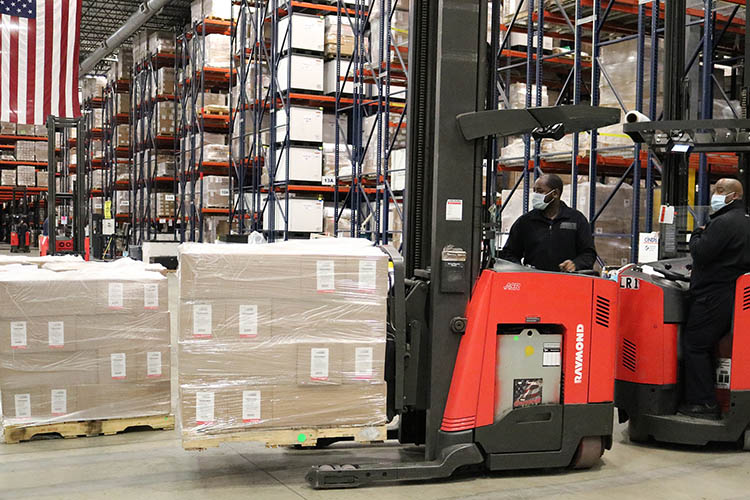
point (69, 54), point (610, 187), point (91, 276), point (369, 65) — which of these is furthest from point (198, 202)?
point (91, 276)

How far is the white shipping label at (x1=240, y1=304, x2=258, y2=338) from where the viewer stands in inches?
160

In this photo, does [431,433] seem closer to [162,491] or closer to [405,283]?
[405,283]

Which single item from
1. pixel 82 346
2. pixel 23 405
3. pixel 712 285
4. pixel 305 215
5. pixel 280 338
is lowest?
pixel 23 405

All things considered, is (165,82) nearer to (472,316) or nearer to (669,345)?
(669,345)

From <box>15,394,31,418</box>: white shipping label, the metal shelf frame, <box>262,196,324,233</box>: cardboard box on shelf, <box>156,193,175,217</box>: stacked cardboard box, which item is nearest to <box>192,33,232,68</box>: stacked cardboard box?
<box>156,193,175,217</box>: stacked cardboard box

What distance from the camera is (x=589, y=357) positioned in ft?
14.6

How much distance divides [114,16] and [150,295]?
24.8 meters

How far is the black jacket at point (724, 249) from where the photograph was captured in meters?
4.95

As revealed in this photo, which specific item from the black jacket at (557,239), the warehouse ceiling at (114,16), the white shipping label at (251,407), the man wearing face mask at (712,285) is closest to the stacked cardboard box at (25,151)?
the warehouse ceiling at (114,16)

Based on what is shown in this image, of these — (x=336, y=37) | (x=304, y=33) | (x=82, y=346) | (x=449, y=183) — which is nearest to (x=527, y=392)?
(x=449, y=183)

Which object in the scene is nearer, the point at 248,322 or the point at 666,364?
the point at 248,322

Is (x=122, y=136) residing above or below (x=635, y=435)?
above

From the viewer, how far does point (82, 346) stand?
5105 mm

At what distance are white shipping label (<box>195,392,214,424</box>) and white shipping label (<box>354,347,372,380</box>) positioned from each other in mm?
748
